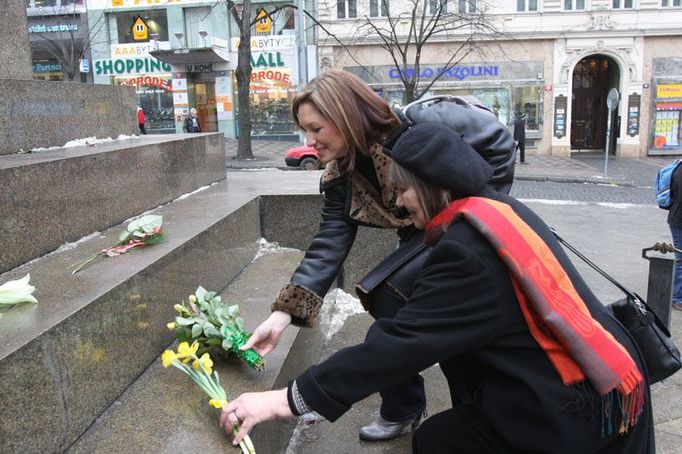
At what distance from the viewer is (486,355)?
1662mm

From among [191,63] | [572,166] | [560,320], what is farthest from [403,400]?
[191,63]

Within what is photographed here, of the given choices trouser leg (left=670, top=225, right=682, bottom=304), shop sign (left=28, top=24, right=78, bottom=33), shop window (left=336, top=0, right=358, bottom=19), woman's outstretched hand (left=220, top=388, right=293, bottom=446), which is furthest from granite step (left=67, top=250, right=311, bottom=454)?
shop sign (left=28, top=24, right=78, bottom=33)

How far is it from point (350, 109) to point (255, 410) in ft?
3.98

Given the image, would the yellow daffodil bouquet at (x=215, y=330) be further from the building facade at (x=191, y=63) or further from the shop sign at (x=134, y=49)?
the shop sign at (x=134, y=49)

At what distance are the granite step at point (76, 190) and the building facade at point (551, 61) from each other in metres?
19.6

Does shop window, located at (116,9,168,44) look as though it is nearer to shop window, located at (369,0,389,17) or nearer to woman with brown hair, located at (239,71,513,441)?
shop window, located at (369,0,389,17)

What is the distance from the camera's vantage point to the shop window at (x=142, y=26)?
27.7 meters

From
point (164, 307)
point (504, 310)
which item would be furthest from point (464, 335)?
point (164, 307)

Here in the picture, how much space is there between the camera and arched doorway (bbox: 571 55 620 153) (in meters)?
25.3

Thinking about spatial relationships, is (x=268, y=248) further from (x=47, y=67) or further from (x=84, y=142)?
(x=47, y=67)

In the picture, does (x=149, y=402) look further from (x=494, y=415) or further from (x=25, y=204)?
(x=494, y=415)

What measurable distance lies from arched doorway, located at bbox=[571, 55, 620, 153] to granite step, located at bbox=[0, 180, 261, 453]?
81.8 ft

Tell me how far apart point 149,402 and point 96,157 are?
1.66 metres

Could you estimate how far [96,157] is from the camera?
348 cm
